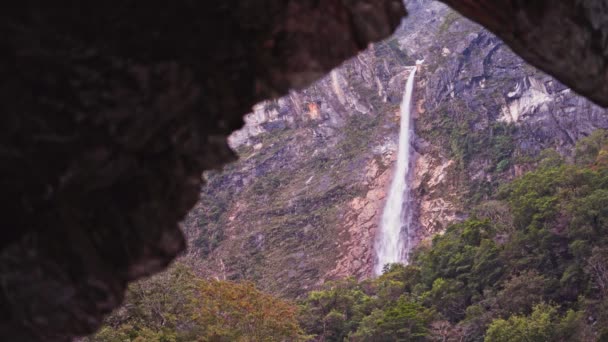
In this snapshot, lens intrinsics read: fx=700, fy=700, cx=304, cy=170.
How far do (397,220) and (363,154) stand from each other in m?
8.14

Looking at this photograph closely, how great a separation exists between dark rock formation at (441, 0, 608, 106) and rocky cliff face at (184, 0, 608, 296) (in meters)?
35.9

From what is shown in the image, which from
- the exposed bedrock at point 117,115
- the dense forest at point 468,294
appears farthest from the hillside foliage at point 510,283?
the exposed bedrock at point 117,115

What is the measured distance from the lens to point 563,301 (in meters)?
24.2

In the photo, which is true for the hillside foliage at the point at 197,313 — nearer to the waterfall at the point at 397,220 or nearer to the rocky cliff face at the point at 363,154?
the waterfall at the point at 397,220

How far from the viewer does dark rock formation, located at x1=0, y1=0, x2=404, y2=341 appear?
4160 millimetres

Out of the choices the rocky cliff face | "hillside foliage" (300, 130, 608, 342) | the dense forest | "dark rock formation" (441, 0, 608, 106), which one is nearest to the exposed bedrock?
"dark rock formation" (441, 0, 608, 106)

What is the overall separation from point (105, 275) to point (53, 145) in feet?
3.45

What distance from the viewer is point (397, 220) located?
145 ft

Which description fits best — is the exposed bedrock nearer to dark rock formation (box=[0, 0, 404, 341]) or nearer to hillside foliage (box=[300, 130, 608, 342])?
dark rock formation (box=[0, 0, 404, 341])

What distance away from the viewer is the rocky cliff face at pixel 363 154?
145 ft

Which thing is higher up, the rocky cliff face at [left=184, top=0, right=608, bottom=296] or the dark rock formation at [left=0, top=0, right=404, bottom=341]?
the rocky cliff face at [left=184, top=0, right=608, bottom=296]

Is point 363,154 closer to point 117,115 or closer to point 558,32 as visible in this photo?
point 558,32

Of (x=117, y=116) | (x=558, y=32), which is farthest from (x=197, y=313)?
(x=117, y=116)

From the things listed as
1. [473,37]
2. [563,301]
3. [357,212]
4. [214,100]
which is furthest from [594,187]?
[473,37]
